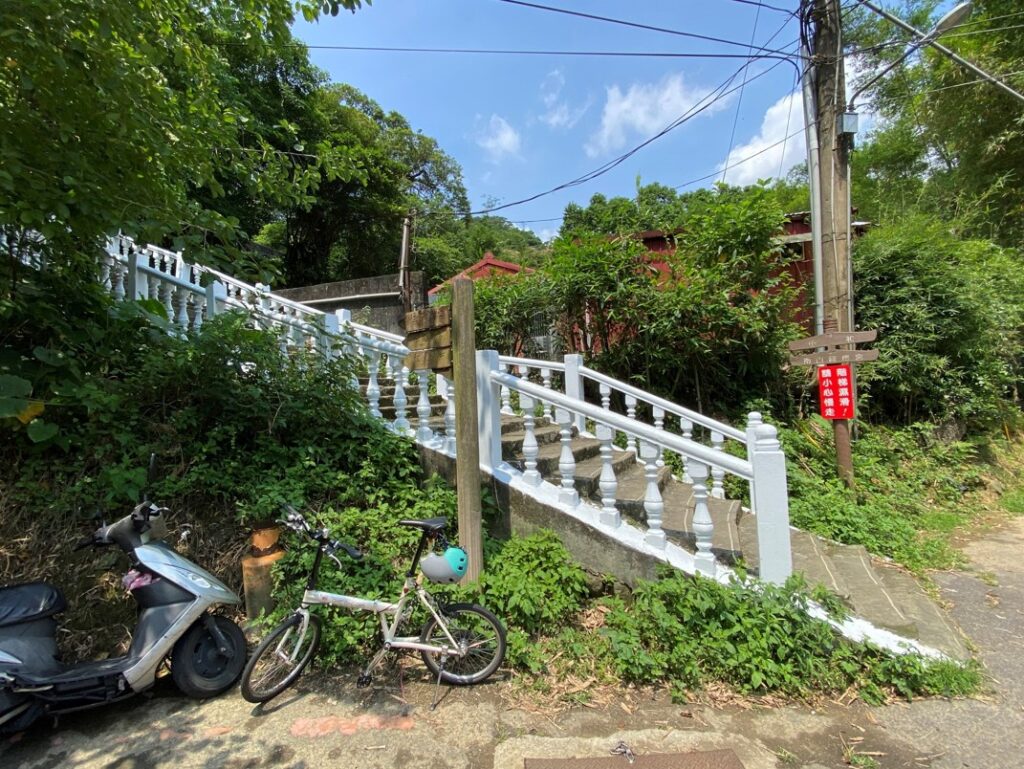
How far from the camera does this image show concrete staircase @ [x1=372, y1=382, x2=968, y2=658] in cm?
286

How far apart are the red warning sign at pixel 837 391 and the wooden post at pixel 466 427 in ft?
13.3

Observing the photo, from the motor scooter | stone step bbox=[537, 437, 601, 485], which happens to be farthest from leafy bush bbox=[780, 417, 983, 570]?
the motor scooter

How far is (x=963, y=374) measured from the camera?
21.0 feet

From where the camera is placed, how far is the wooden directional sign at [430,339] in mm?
3023

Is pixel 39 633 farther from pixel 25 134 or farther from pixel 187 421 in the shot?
pixel 25 134

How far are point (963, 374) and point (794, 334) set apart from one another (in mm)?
2564

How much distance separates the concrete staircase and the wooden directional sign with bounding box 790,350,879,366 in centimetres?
191

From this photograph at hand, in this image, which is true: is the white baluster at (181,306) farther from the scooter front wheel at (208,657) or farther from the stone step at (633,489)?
the stone step at (633,489)

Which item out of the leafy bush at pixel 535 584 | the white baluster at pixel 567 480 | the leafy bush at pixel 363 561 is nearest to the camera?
the leafy bush at pixel 363 561

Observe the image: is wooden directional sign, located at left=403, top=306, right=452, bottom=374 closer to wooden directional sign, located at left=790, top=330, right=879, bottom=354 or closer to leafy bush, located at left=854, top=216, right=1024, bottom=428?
wooden directional sign, located at left=790, top=330, right=879, bottom=354

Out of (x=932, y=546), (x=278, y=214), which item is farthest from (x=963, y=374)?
(x=278, y=214)

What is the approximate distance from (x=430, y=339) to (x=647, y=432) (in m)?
1.52

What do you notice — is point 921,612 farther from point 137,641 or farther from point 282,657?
point 137,641

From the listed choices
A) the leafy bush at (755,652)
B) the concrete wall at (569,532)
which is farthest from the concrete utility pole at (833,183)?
the concrete wall at (569,532)
